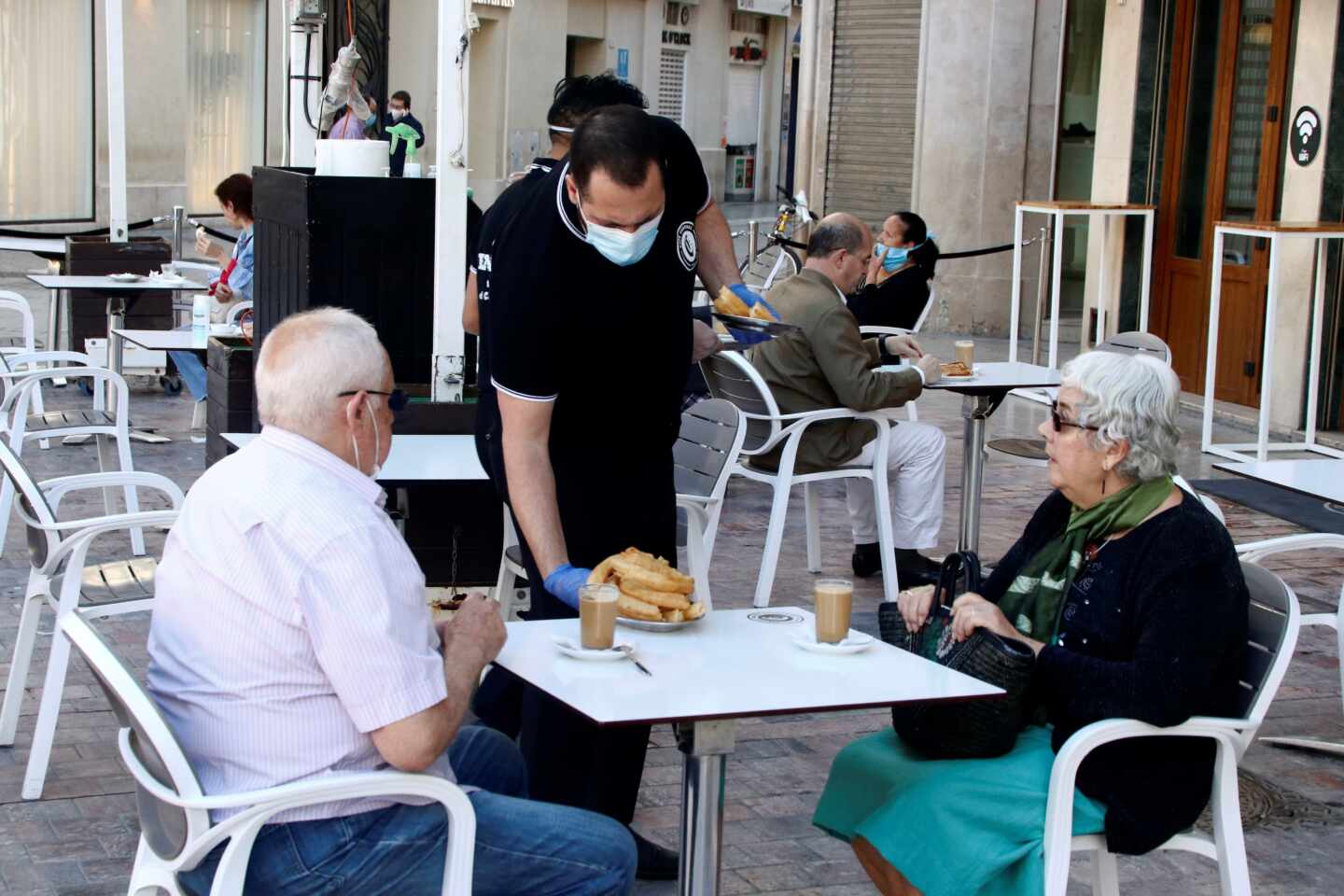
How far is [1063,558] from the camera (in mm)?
3326

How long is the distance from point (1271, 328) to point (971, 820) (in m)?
6.61

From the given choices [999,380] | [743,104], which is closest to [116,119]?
[999,380]

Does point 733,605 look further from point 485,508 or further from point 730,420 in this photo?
point 485,508

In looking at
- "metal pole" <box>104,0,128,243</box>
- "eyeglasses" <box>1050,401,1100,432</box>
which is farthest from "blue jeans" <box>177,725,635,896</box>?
"metal pole" <box>104,0,128,243</box>

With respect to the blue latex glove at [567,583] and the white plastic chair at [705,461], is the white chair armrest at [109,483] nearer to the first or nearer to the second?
the white plastic chair at [705,461]

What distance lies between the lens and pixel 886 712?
17.3 ft

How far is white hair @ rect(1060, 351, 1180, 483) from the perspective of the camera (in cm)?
320

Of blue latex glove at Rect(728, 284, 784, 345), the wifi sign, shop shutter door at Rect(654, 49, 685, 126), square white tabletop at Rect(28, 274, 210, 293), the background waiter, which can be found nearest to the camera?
the background waiter

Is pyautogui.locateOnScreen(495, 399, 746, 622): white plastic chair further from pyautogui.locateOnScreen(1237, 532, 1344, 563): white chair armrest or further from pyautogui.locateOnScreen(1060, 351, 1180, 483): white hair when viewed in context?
pyautogui.locateOnScreen(1060, 351, 1180, 483): white hair

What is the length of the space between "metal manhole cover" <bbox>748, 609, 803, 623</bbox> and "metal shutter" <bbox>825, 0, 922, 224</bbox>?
12.9 metres

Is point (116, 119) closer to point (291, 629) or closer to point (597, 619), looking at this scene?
point (597, 619)

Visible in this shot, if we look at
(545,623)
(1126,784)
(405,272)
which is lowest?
(1126,784)

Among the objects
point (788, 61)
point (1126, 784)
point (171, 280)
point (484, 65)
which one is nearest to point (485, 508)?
point (1126, 784)

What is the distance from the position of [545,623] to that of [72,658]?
285 centimetres
